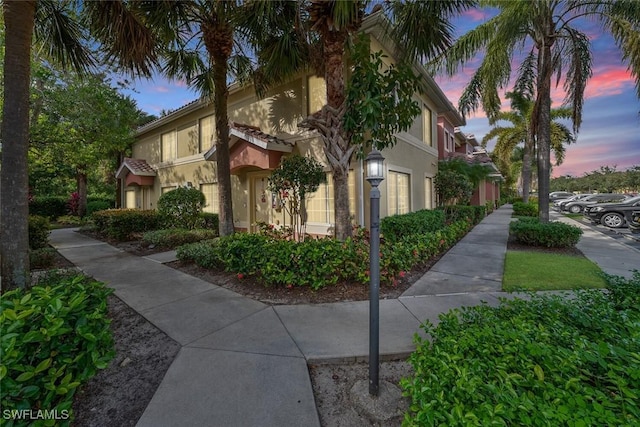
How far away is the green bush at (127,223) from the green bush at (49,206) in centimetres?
1450

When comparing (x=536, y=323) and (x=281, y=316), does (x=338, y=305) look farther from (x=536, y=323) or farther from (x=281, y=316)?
(x=536, y=323)

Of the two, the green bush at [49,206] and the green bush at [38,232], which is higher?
the green bush at [49,206]

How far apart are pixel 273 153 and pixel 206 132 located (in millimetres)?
6175

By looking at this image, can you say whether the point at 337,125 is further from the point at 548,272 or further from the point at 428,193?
the point at 428,193

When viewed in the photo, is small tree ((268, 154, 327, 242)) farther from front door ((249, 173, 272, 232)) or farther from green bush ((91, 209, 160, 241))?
green bush ((91, 209, 160, 241))

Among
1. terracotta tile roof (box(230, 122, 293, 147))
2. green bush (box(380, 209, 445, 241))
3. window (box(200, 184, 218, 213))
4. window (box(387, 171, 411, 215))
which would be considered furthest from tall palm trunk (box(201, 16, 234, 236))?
window (box(387, 171, 411, 215))

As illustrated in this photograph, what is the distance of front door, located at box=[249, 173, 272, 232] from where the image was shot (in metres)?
10.6

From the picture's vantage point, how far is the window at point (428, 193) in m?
12.9

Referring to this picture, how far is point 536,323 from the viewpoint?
2.53m

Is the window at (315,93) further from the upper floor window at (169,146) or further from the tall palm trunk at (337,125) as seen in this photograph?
the upper floor window at (169,146)

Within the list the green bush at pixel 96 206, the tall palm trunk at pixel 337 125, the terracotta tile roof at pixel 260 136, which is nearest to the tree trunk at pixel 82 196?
the green bush at pixel 96 206

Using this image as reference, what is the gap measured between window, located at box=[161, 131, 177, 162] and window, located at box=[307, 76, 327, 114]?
9.70m

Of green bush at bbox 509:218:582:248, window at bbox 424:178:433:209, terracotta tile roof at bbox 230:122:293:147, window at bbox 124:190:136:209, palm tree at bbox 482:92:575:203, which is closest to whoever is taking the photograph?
green bush at bbox 509:218:582:248

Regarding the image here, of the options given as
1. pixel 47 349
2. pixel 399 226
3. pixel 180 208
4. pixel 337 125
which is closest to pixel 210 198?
Answer: pixel 180 208
